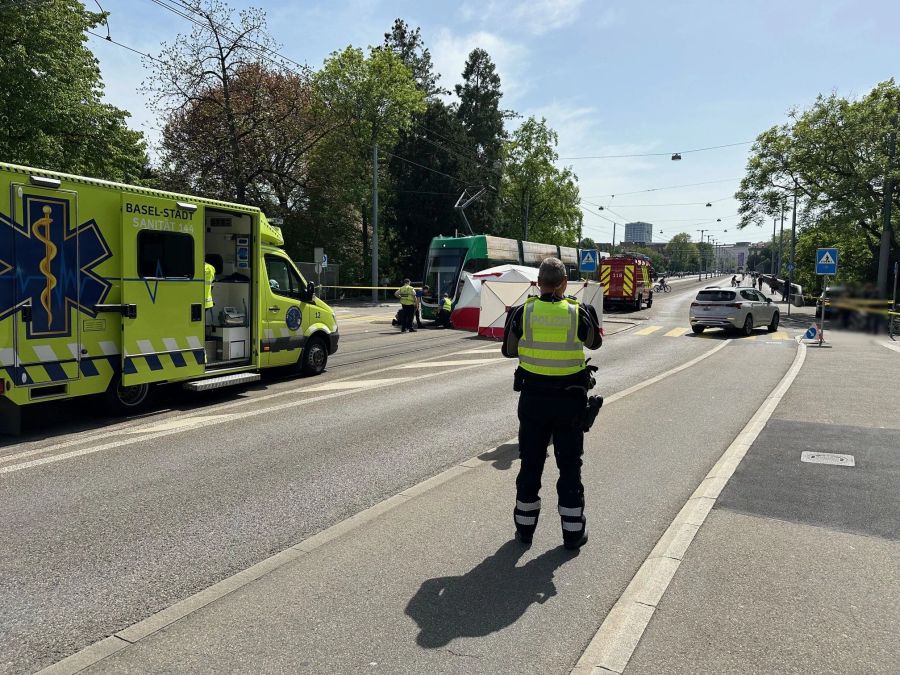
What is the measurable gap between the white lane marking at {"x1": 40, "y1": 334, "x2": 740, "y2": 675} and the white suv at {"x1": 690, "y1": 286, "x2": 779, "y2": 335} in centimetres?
1751

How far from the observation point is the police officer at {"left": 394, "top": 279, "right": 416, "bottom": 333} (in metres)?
21.0

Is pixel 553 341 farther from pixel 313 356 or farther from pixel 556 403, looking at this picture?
pixel 313 356

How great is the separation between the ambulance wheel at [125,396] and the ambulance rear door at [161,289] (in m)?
0.21

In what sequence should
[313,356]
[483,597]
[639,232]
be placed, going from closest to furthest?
[483,597] → [313,356] → [639,232]

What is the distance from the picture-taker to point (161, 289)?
8406 mm

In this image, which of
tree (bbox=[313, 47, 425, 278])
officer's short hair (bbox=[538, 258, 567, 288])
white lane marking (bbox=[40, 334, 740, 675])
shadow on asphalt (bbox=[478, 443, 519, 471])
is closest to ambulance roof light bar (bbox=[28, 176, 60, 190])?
white lane marking (bbox=[40, 334, 740, 675])

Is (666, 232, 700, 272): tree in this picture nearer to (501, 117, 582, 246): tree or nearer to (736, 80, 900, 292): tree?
(501, 117, 582, 246): tree

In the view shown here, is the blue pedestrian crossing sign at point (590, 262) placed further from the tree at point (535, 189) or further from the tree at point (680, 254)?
the tree at point (680, 254)

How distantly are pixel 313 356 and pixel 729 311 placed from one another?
585 inches

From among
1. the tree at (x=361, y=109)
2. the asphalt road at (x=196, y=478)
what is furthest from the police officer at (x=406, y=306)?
the tree at (x=361, y=109)

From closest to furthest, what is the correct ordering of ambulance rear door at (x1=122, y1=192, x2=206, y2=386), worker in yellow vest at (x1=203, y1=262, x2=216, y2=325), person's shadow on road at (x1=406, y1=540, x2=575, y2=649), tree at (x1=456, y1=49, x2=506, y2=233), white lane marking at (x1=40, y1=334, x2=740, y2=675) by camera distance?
white lane marking at (x1=40, y1=334, x2=740, y2=675) < person's shadow on road at (x1=406, y1=540, x2=575, y2=649) < ambulance rear door at (x1=122, y1=192, x2=206, y2=386) < worker in yellow vest at (x1=203, y1=262, x2=216, y2=325) < tree at (x1=456, y1=49, x2=506, y2=233)

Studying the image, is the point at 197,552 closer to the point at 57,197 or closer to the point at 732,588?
the point at 732,588

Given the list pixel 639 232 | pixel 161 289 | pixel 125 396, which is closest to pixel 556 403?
pixel 161 289

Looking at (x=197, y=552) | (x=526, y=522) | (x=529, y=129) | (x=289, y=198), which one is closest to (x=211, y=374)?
(x=197, y=552)
